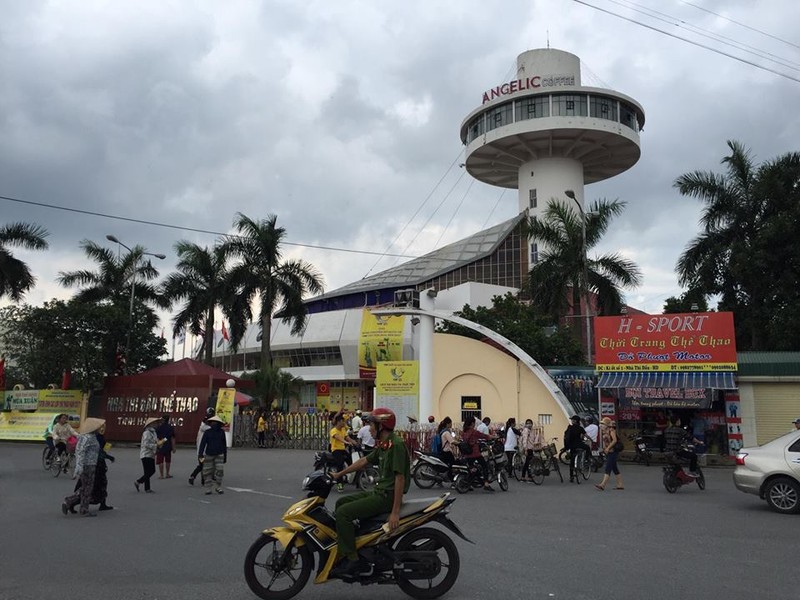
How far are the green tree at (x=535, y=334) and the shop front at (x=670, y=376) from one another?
31.6ft

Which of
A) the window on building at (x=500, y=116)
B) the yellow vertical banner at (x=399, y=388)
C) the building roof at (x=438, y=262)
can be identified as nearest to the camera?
the yellow vertical banner at (x=399, y=388)

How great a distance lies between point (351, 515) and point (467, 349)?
66.4 ft

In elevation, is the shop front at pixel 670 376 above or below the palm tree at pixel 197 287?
below

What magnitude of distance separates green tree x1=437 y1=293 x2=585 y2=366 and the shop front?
9627 millimetres

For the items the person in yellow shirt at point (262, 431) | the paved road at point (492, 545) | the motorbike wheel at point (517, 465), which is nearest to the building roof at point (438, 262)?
the person in yellow shirt at point (262, 431)

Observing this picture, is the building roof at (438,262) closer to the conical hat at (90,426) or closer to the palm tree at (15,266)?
the palm tree at (15,266)

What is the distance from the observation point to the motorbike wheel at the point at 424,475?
49.7ft

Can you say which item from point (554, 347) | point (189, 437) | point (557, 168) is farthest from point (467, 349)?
point (557, 168)

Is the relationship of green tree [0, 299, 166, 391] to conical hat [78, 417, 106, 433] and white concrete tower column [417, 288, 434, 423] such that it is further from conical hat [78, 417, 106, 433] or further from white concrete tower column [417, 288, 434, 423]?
conical hat [78, 417, 106, 433]

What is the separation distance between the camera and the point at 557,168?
63.8 meters

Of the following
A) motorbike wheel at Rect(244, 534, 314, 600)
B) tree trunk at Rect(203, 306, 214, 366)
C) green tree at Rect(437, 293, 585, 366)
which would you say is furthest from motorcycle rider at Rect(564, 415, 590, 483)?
tree trunk at Rect(203, 306, 214, 366)

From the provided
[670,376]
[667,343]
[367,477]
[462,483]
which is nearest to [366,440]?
[367,477]

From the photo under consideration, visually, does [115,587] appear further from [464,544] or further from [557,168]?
[557,168]

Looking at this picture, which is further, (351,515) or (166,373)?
(166,373)
